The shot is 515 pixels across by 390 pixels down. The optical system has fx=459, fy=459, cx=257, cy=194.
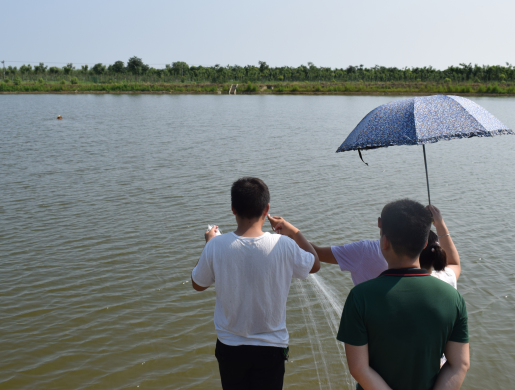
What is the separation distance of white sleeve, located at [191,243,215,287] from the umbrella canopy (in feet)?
4.42

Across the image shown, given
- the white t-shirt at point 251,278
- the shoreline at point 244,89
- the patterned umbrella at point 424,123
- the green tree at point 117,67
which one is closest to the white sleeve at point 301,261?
the white t-shirt at point 251,278

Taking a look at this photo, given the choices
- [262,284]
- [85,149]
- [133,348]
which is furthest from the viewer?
[85,149]

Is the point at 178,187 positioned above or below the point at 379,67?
below

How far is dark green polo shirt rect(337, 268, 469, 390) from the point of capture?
1.97 m

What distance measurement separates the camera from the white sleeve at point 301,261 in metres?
2.60

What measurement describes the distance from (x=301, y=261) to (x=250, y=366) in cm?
68

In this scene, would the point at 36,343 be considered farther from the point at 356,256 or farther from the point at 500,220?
the point at 500,220

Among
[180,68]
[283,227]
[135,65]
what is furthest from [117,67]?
[283,227]

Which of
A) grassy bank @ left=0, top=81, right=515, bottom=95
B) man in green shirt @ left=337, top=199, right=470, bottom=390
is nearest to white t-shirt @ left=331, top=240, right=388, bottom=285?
man in green shirt @ left=337, top=199, right=470, bottom=390

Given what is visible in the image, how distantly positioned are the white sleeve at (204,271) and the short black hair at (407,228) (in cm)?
99

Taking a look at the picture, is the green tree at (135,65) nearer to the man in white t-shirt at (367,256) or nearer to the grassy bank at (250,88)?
the grassy bank at (250,88)

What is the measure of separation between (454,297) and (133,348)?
379 centimetres

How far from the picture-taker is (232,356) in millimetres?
2621

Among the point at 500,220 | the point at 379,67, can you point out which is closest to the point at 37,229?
the point at 500,220
